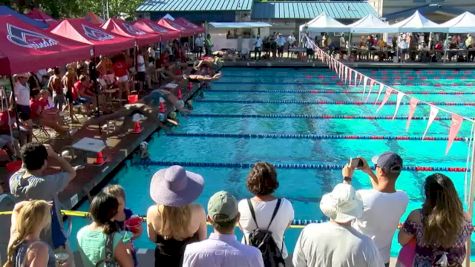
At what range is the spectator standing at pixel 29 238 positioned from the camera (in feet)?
9.47

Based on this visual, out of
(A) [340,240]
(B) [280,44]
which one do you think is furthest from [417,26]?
(A) [340,240]

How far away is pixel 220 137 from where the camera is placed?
36.0 feet

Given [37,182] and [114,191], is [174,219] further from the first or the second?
[37,182]

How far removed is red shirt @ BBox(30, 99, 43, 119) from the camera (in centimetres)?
876

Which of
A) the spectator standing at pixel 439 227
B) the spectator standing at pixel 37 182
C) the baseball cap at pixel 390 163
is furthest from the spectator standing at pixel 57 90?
the spectator standing at pixel 439 227

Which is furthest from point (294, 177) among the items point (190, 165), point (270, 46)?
point (270, 46)

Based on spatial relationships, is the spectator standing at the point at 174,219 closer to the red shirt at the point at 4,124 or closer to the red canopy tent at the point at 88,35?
the red shirt at the point at 4,124

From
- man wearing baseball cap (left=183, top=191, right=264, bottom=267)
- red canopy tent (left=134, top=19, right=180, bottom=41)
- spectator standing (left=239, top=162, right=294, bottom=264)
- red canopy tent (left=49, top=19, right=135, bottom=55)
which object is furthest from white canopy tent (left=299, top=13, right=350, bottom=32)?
man wearing baseball cap (left=183, top=191, right=264, bottom=267)

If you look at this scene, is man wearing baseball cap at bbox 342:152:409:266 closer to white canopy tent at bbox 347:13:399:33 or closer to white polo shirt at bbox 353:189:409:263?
white polo shirt at bbox 353:189:409:263

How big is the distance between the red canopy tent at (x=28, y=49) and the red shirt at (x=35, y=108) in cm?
126

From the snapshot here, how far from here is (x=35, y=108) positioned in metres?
8.87

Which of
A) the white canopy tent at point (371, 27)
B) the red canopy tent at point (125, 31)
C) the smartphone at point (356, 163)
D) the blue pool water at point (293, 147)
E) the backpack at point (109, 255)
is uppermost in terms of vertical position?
the white canopy tent at point (371, 27)

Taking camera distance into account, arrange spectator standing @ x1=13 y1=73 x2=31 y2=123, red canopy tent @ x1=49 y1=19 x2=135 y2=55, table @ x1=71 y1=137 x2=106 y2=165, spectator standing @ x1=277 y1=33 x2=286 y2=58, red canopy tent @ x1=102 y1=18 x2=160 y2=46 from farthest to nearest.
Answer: spectator standing @ x1=277 y1=33 x2=286 y2=58
red canopy tent @ x1=102 y1=18 x2=160 y2=46
red canopy tent @ x1=49 y1=19 x2=135 y2=55
spectator standing @ x1=13 y1=73 x2=31 y2=123
table @ x1=71 y1=137 x2=106 y2=165

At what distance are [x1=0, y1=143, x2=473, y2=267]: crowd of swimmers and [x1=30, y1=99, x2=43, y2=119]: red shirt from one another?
235 inches
